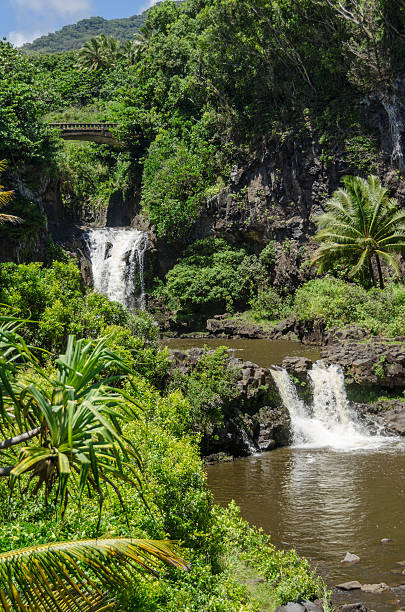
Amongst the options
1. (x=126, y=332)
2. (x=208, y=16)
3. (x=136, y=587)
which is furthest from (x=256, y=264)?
(x=136, y=587)

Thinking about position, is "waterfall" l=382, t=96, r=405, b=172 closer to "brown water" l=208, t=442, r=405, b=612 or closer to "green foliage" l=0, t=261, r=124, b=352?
"brown water" l=208, t=442, r=405, b=612

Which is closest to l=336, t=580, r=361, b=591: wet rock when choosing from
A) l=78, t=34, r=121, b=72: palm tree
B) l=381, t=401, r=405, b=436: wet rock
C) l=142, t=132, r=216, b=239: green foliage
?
l=381, t=401, r=405, b=436: wet rock

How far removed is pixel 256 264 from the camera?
35.2 m

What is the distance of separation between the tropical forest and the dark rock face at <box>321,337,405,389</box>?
9 cm

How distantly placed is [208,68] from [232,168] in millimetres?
6728

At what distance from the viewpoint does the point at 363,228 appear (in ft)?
92.9

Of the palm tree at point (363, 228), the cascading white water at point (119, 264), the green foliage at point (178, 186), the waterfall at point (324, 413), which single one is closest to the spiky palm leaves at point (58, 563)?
the waterfall at point (324, 413)

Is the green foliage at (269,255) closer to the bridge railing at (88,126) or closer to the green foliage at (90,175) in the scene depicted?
the green foliage at (90,175)

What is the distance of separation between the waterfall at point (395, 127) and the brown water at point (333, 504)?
57.8 ft

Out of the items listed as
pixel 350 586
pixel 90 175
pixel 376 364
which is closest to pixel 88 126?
pixel 90 175

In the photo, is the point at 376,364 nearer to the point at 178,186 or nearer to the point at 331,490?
the point at 331,490

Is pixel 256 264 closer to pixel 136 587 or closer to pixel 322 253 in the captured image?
pixel 322 253

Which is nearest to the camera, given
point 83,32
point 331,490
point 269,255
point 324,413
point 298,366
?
point 331,490

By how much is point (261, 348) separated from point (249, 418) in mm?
9030
